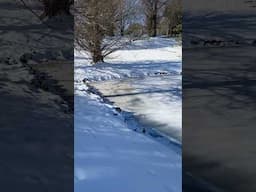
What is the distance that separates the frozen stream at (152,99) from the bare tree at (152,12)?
722cm

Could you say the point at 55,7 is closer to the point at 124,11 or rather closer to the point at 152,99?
the point at 152,99

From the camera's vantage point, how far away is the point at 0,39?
2023 millimetres

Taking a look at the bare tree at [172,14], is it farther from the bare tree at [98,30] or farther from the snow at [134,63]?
the bare tree at [98,30]

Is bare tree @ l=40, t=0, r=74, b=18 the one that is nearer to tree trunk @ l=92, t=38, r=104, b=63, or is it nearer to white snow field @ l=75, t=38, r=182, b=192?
white snow field @ l=75, t=38, r=182, b=192

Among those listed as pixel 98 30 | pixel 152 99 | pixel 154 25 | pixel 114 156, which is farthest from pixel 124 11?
pixel 114 156

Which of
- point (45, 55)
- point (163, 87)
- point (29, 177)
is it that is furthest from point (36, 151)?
point (163, 87)

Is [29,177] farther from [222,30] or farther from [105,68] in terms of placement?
[105,68]

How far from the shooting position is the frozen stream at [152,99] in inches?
199

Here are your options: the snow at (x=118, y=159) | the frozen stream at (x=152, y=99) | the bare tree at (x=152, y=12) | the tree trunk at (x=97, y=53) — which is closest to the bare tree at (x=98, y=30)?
the tree trunk at (x=97, y=53)

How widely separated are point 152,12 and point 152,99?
969cm

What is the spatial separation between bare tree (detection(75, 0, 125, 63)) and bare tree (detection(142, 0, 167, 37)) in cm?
572

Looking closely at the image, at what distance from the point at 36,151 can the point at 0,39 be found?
0.54 metres

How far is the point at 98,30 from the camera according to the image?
360 inches

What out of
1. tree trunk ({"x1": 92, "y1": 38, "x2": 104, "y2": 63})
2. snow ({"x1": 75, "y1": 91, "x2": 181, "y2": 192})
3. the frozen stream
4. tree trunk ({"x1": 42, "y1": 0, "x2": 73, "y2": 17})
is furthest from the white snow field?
tree trunk ({"x1": 92, "y1": 38, "x2": 104, "y2": 63})
